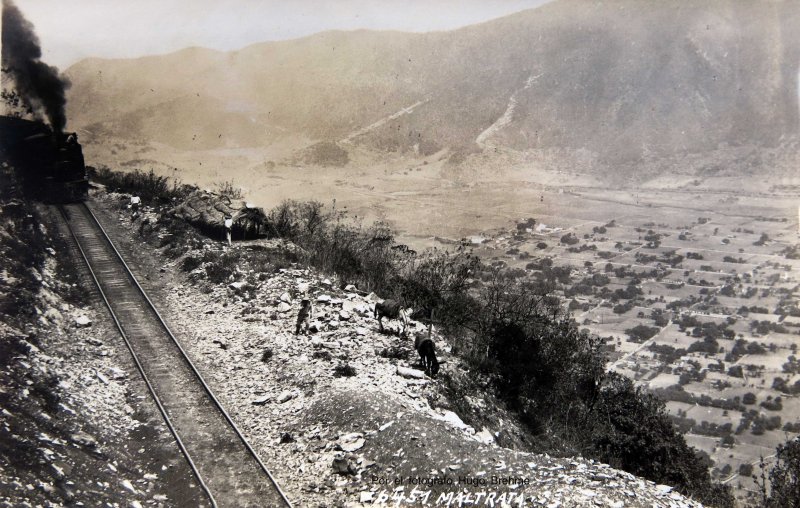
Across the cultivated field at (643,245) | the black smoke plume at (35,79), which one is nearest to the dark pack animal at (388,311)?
the black smoke plume at (35,79)

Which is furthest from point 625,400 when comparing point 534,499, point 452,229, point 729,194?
point 729,194

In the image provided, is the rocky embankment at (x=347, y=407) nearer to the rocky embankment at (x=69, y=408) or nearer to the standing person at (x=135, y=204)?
the rocky embankment at (x=69, y=408)

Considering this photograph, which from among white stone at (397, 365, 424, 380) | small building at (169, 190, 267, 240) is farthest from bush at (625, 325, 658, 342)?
white stone at (397, 365, 424, 380)

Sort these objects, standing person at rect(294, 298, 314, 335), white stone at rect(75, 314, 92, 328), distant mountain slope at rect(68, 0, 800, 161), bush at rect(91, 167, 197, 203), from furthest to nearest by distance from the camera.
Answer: distant mountain slope at rect(68, 0, 800, 161) < bush at rect(91, 167, 197, 203) < standing person at rect(294, 298, 314, 335) < white stone at rect(75, 314, 92, 328)

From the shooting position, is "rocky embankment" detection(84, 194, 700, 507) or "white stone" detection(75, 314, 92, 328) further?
"white stone" detection(75, 314, 92, 328)

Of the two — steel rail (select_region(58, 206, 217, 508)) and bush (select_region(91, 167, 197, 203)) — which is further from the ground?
bush (select_region(91, 167, 197, 203))

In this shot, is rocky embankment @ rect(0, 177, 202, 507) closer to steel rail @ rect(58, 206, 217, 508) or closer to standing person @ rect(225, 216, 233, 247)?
steel rail @ rect(58, 206, 217, 508)

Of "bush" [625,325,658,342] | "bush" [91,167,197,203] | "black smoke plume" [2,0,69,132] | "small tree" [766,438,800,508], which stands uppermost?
"black smoke plume" [2,0,69,132]
